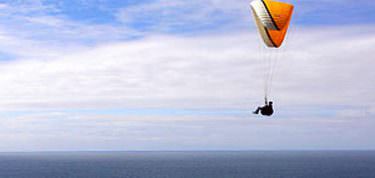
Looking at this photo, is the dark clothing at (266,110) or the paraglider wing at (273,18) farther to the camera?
the paraglider wing at (273,18)

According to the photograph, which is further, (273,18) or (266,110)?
(273,18)

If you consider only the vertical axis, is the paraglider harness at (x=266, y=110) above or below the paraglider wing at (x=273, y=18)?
below

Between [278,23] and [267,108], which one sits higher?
[278,23]

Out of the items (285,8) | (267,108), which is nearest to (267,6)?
(285,8)

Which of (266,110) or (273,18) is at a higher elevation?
(273,18)

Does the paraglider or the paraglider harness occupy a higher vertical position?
the paraglider

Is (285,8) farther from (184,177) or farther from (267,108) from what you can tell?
(184,177)

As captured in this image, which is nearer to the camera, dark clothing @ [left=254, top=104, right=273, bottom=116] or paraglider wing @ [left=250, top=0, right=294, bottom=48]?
dark clothing @ [left=254, top=104, right=273, bottom=116]

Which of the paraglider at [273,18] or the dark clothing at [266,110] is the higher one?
the paraglider at [273,18]
